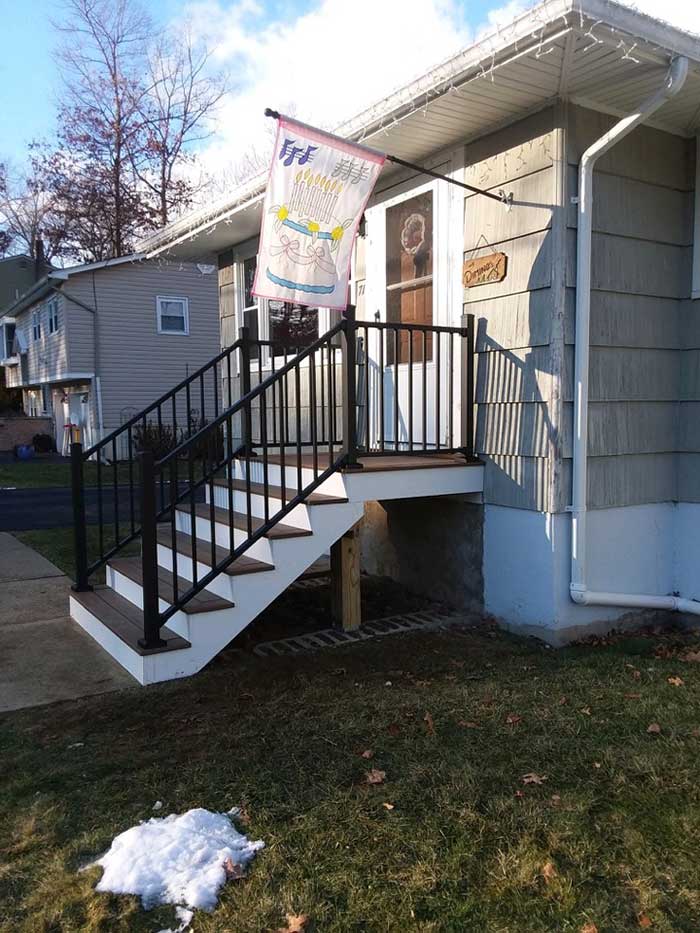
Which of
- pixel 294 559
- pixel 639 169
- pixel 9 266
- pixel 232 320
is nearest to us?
pixel 294 559

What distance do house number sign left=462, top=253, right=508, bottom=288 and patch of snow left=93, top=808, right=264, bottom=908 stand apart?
3.31 m

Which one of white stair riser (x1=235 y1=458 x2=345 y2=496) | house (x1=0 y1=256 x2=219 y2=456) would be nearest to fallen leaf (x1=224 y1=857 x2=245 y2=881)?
white stair riser (x1=235 y1=458 x2=345 y2=496)

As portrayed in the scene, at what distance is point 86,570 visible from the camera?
16.0ft

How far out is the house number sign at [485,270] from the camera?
4.34 m

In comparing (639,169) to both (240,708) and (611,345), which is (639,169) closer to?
(611,345)

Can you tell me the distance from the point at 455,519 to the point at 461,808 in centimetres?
266

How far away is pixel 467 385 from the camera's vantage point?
4594mm

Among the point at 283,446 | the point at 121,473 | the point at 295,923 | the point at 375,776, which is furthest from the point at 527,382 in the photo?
the point at 121,473

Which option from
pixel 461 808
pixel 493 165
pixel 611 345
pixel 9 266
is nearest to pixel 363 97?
pixel 493 165

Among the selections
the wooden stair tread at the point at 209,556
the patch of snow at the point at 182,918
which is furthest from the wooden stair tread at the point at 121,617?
the patch of snow at the point at 182,918

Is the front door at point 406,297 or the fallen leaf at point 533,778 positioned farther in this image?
the front door at point 406,297

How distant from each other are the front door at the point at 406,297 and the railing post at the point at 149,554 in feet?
5.93

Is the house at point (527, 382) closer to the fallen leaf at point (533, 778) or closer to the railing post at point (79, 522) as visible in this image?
the railing post at point (79, 522)

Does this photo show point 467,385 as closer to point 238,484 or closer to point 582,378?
point 582,378
